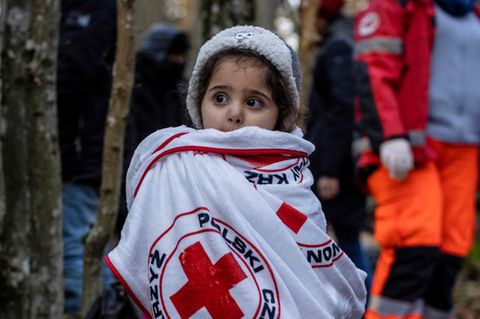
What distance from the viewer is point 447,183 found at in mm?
4227

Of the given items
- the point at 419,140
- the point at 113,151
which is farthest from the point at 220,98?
the point at 419,140

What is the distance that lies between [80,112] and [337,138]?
1.75 meters

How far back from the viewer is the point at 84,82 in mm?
A: 3852

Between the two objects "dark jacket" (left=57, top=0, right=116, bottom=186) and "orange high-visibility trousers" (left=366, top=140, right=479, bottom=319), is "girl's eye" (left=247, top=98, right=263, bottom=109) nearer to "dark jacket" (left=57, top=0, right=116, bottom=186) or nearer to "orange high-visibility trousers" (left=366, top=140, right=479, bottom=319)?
"dark jacket" (left=57, top=0, right=116, bottom=186)

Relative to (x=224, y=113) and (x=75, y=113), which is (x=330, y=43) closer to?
(x=75, y=113)

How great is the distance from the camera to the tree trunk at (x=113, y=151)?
2904 mm

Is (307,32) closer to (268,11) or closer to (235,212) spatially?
(235,212)

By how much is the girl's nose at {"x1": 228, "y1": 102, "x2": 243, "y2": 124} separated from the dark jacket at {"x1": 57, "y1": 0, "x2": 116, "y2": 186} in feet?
4.50

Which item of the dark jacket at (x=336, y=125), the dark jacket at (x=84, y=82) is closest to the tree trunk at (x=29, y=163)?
the dark jacket at (x=84, y=82)

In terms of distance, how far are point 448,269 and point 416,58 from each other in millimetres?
1076

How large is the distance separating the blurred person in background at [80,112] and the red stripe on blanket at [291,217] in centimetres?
160

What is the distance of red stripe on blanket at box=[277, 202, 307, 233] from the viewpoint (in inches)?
90.2

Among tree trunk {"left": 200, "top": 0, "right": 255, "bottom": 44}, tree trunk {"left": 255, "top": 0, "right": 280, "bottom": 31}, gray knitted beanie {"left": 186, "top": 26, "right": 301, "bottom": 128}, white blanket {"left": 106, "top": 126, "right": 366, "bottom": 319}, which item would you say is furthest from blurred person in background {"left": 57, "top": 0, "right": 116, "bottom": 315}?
tree trunk {"left": 255, "top": 0, "right": 280, "bottom": 31}

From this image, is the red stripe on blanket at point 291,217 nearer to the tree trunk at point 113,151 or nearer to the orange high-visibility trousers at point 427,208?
the tree trunk at point 113,151
